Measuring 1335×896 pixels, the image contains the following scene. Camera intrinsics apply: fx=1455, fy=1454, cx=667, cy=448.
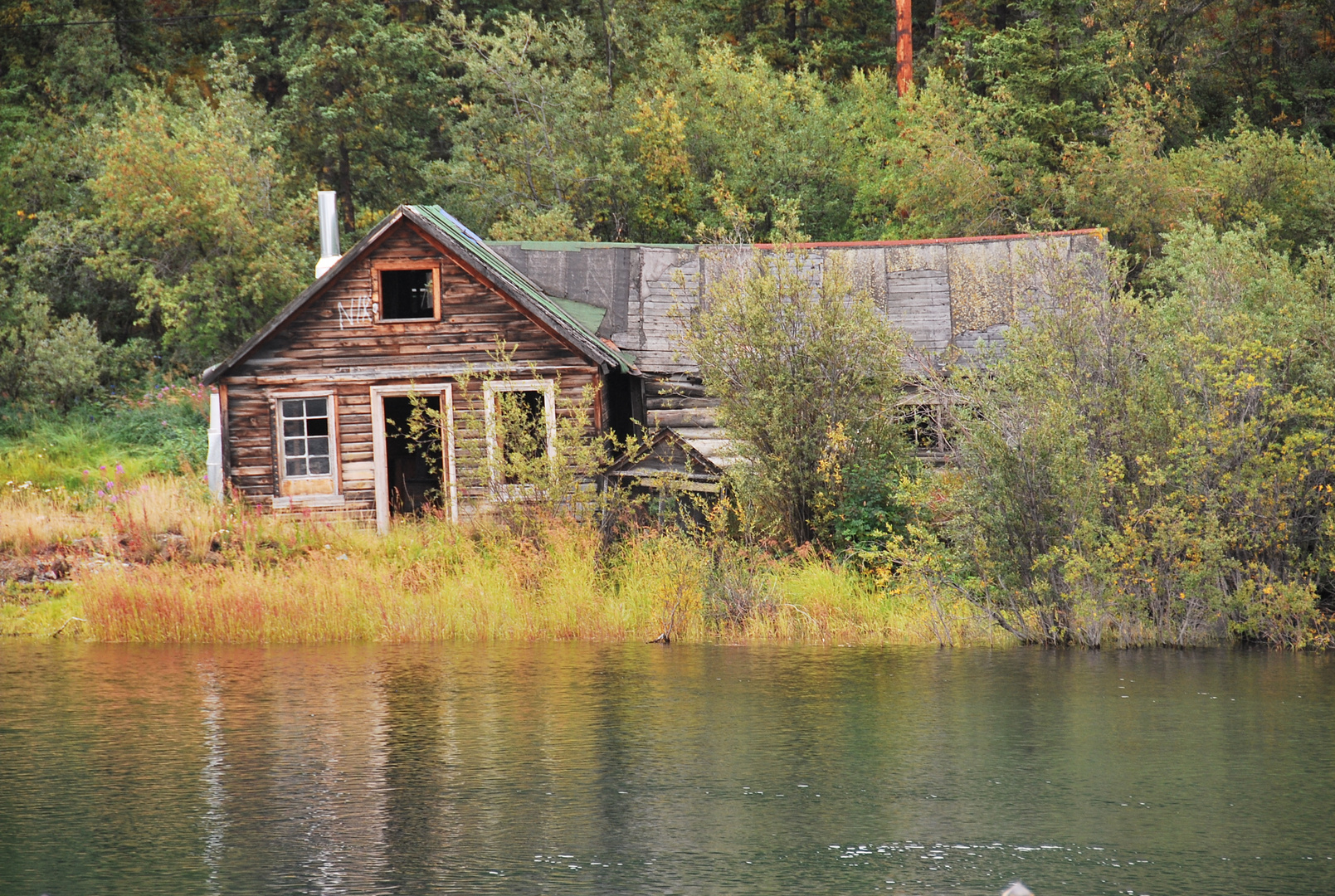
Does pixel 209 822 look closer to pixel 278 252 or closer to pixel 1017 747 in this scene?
pixel 1017 747

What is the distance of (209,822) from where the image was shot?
895cm

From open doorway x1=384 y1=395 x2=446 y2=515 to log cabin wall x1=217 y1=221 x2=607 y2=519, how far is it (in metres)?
0.56

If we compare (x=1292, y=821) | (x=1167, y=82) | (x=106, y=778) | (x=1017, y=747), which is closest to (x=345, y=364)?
(x=106, y=778)

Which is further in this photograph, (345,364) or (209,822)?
(345,364)

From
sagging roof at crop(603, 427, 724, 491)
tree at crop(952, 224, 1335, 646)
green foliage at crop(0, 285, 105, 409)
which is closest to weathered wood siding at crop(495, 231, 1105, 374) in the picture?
sagging roof at crop(603, 427, 724, 491)

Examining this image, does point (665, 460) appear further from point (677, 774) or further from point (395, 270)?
point (677, 774)

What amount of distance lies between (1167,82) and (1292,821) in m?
27.1

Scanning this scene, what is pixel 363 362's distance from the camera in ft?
71.9

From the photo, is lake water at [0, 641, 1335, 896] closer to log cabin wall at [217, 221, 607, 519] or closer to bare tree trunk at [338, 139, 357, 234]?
log cabin wall at [217, 221, 607, 519]

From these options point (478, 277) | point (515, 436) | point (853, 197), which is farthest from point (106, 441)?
point (853, 197)

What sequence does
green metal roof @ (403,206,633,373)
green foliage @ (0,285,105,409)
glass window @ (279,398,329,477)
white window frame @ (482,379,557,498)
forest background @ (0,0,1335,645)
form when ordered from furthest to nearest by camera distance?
green foliage @ (0,285,105,409)
glass window @ (279,398,329,477)
green metal roof @ (403,206,633,373)
white window frame @ (482,379,557,498)
forest background @ (0,0,1335,645)

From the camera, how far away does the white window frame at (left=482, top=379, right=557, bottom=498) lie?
64.2 feet

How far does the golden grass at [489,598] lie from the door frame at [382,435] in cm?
238

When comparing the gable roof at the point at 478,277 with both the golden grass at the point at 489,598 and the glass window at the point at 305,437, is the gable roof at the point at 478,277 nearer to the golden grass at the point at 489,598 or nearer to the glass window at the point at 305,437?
the glass window at the point at 305,437
